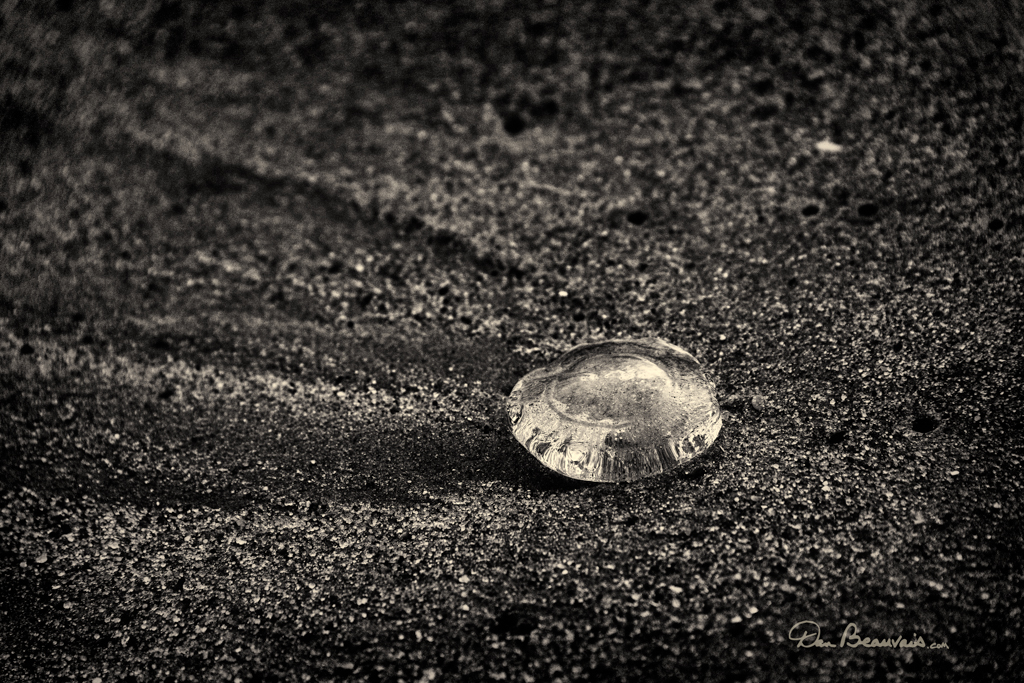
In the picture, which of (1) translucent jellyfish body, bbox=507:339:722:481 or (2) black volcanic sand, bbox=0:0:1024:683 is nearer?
(2) black volcanic sand, bbox=0:0:1024:683

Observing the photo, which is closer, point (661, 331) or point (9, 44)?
point (661, 331)

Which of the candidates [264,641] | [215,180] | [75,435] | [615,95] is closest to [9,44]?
[215,180]

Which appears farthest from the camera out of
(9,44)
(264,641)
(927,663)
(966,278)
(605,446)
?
(9,44)

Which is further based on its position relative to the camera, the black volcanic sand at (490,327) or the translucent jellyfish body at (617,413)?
the translucent jellyfish body at (617,413)

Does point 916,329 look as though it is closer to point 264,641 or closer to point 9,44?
point 264,641

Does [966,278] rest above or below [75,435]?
above
